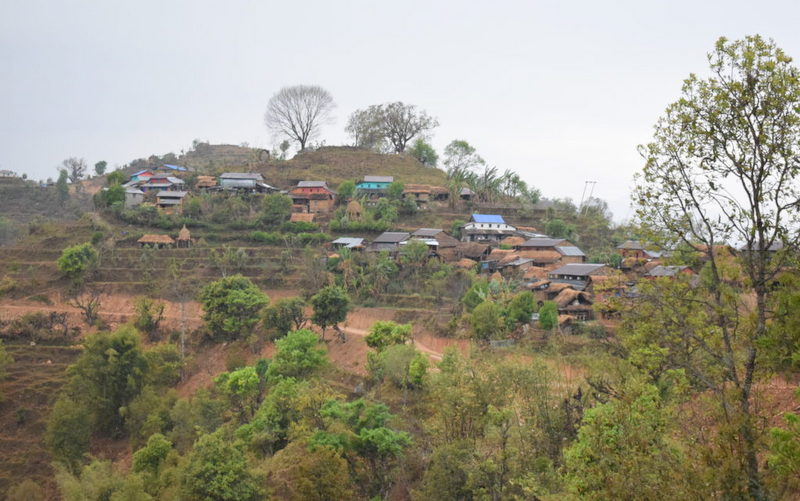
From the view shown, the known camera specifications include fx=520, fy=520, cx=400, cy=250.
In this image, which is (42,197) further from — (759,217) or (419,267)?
(759,217)

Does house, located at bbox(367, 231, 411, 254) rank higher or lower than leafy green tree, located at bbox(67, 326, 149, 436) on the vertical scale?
higher

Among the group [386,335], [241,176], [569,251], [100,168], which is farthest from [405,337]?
[100,168]

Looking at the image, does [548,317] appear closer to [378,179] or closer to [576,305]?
[576,305]

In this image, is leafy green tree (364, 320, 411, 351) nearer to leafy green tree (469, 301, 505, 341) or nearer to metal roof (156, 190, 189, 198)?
leafy green tree (469, 301, 505, 341)

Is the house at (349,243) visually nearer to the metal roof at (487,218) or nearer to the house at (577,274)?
the metal roof at (487,218)

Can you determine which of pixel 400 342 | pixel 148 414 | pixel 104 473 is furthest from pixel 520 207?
pixel 104 473

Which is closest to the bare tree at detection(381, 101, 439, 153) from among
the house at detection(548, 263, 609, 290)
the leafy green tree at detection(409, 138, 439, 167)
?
the leafy green tree at detection(409, 138, 439, 167)
